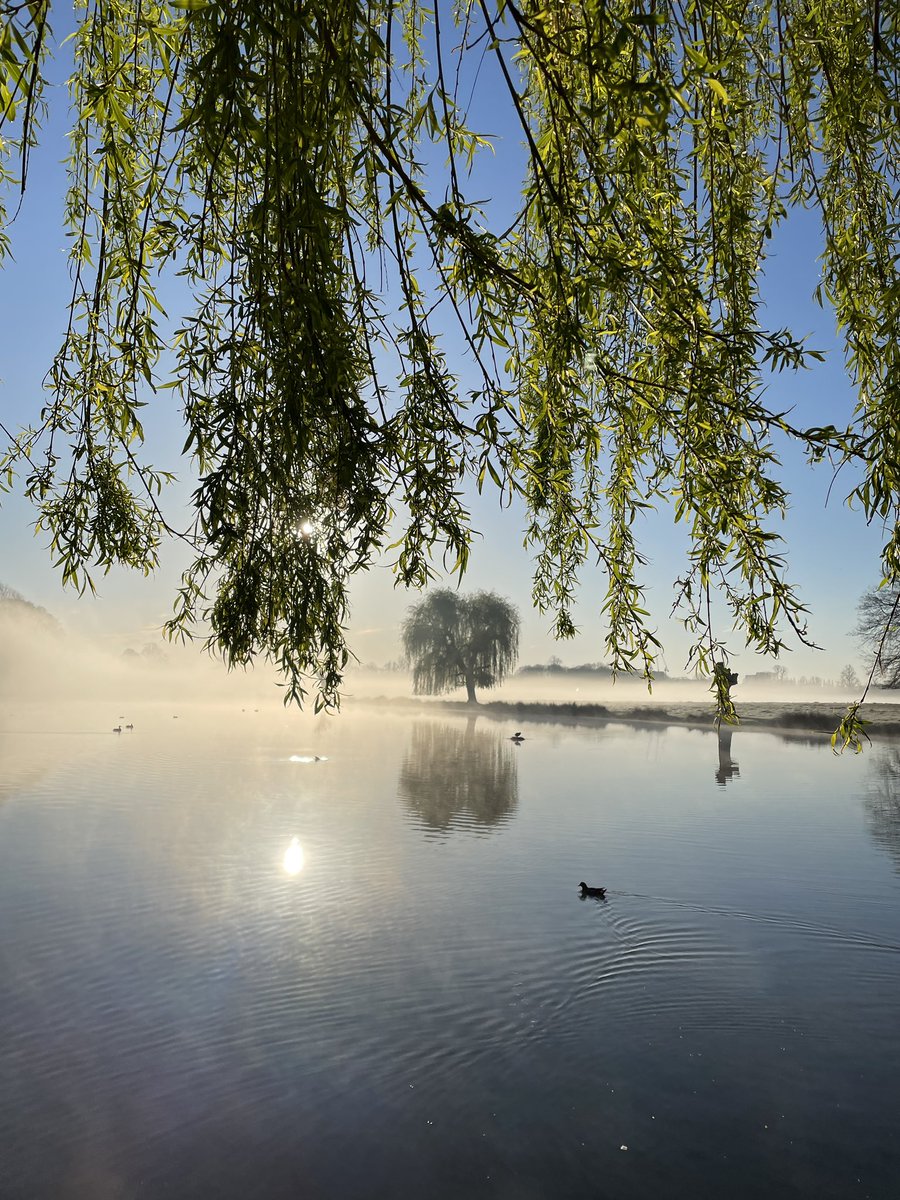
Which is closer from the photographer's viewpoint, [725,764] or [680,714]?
[725,764]

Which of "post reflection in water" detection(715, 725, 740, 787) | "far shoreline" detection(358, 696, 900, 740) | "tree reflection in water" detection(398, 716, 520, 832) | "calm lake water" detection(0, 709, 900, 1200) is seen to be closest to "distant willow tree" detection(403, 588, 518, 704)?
"far shoreline" detection(358, 696, 900, 740)

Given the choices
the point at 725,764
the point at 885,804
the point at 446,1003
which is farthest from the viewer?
the point at 725,764

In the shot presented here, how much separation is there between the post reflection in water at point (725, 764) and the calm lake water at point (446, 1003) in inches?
115

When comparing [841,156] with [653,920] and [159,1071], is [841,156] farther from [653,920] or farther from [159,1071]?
[653,920]

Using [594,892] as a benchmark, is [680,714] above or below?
above

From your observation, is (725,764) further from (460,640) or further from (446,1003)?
(460,640)

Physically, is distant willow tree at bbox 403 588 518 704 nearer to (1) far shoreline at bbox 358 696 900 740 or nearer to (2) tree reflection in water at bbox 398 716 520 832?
(1) far shoreline at bbox 358 696 900 740

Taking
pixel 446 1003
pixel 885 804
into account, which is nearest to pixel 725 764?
pixel 885 804

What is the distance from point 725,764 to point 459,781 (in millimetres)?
5225

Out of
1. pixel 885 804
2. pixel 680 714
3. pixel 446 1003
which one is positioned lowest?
pixel 446 1003

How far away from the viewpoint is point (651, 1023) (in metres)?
4.28

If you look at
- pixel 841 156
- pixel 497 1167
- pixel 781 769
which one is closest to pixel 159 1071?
pixel 497 1167

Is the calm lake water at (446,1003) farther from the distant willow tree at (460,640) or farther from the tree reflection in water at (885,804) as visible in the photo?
the distant willow tree at (460,640)

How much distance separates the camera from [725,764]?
15.0 meters
